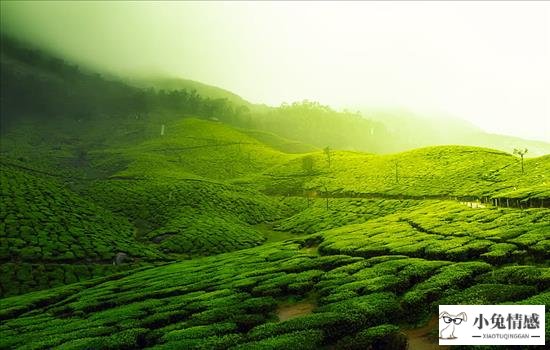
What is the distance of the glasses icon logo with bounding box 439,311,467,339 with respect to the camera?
781 inches

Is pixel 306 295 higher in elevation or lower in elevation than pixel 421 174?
lower

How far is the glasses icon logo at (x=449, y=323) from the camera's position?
1983 centimetres

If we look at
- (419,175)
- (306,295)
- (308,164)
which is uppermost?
(419,175)

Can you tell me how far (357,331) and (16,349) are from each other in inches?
1028

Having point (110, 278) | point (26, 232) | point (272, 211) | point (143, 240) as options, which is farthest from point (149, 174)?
point (110, 278)

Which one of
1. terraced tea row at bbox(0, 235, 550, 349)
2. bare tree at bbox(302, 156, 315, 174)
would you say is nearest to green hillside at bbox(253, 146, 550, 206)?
bare tree at bbox(302, 156, 315, 174)

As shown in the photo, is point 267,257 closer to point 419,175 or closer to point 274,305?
point 274,305

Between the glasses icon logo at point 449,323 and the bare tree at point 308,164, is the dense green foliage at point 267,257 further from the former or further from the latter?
the bare tree at point 308,164

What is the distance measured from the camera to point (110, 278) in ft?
196

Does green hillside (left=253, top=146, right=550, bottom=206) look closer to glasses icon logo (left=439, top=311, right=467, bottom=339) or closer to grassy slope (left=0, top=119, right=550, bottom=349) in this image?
grassy slope (left=0, top=119, right=550, bottom=349)

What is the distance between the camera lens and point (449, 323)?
66.0 feet

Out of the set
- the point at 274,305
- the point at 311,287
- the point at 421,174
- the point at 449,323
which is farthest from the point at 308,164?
the point at 449,323

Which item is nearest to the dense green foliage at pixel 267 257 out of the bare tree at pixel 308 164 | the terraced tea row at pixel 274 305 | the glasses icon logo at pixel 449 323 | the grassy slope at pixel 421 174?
the terraced tea row at pixel 274 305

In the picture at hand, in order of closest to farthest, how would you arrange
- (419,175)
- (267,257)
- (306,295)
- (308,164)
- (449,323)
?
(449,323) → (306,295) → (267,257) → (419,175) → (308,164)
